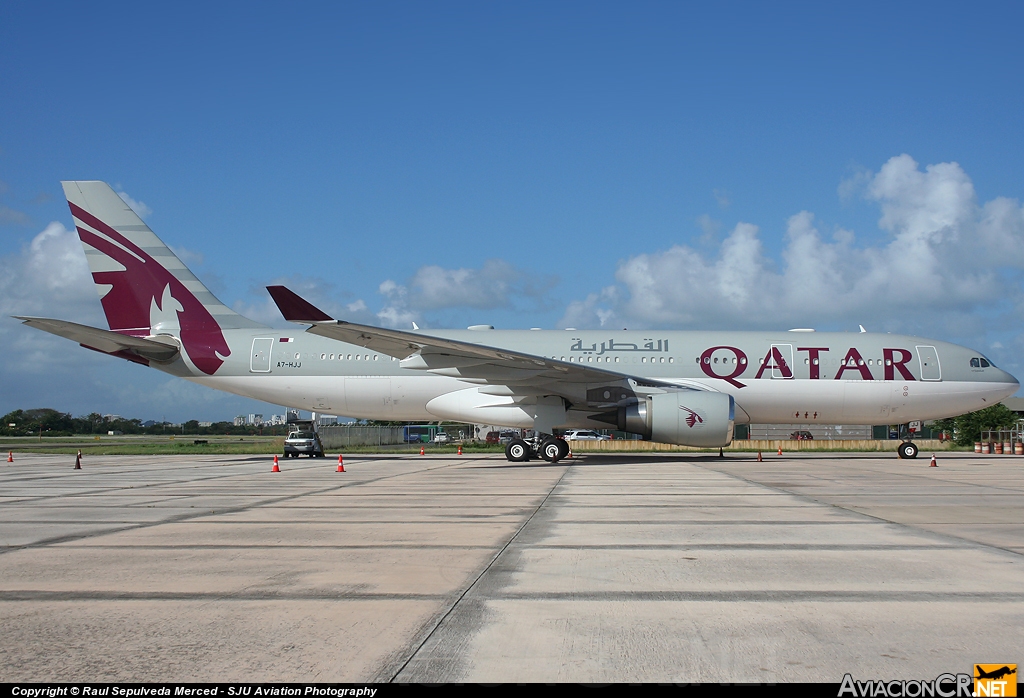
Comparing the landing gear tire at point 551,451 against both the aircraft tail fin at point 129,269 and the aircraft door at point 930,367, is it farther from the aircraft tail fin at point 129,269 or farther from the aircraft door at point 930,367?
the aircraft door at point 930,367

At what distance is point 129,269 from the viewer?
23.4 metres

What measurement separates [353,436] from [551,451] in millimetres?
22867

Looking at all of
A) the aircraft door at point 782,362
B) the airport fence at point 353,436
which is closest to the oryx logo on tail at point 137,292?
the airport fence at point 353,436

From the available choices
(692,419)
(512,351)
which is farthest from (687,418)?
(512,351)

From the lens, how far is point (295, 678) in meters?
3.44

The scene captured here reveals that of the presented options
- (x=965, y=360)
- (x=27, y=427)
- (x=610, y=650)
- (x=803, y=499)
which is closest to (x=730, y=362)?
(x=965, y=360)

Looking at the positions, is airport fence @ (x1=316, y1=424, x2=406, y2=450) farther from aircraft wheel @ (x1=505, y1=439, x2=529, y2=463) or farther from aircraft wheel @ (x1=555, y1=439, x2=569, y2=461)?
aircraft wheel @ (x1=555, y1=439, x2=569, y2=461)

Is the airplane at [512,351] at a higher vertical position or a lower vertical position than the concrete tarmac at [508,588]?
higher

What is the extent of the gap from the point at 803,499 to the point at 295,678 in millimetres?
9441

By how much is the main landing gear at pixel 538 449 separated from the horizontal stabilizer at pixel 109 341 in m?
10.5

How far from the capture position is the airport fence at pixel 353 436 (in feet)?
128

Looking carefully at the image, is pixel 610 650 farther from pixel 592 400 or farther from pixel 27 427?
pixel 27 427

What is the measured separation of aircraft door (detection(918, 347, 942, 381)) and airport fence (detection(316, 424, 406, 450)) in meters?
25.8

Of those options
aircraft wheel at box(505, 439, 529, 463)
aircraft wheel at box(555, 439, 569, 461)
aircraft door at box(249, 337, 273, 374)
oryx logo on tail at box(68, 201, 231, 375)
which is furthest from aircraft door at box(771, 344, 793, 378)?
oryx logo on tail at box(68, 201, 231, 375)
